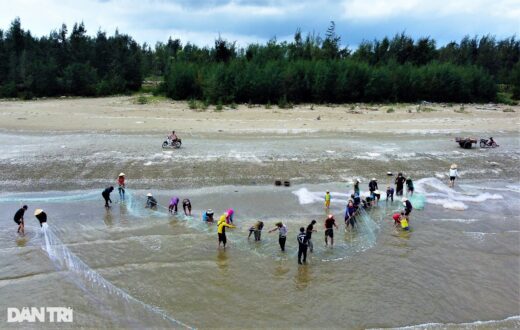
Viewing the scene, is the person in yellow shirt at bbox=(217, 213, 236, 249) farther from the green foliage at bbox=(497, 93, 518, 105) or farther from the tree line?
the green foliage at bbox=(497, 93, 518, 105)

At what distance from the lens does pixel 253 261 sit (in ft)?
48.0

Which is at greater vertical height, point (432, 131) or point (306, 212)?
point (432, 131)

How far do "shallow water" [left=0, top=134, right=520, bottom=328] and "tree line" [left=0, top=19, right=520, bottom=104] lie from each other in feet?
85.7

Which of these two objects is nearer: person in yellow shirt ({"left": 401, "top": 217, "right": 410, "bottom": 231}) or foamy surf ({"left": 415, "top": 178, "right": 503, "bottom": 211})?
person in yellow shirt ({"left": 401, "top": 217, "right": 410, "bottom": 231})

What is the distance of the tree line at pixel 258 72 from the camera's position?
5278 cm

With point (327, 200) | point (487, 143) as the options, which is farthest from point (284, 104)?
point (327, 200)

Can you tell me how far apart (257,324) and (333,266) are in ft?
13.8

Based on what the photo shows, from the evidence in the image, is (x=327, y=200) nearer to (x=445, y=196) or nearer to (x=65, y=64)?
(x=445, y=196)

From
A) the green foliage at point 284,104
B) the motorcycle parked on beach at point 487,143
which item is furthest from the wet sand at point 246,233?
the green foliage at point 284,104

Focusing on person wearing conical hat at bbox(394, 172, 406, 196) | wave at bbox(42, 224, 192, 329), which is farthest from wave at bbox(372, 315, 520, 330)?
person wearing conical hat at bbox(394, 172, 406, 196)

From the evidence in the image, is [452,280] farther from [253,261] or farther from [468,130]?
[468,130]

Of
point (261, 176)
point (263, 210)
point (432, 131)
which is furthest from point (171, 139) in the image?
point (432, 131)

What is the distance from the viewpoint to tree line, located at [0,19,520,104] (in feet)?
173

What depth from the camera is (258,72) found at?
5219 centimetres
